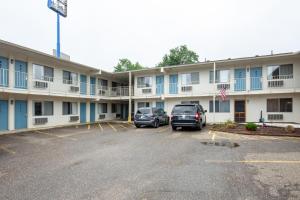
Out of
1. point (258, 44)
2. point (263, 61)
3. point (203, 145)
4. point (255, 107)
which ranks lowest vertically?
point (203, 145)

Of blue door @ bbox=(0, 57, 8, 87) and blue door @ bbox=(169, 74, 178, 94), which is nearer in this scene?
blue door @ bbox=(0, 57, 8, 87)

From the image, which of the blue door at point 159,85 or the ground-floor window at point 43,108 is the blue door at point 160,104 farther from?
the ground-floor window at point 43,108

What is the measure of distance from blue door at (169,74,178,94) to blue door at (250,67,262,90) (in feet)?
23.1

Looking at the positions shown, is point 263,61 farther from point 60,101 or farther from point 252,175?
point 60,101

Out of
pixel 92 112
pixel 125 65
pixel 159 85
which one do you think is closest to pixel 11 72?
pixel 92 112

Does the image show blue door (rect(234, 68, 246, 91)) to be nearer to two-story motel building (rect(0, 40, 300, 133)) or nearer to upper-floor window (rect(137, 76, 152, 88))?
two-story motel building (rect(0, 40, 300, 133))

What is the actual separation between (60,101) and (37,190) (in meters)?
15.8

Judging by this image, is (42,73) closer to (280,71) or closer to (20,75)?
(20,75)

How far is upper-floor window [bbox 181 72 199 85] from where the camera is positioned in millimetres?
21484

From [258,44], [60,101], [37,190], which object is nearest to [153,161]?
[37,190]

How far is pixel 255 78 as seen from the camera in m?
18.8

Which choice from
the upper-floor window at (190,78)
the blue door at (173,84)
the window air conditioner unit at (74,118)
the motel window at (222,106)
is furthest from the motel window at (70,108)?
the motel window at (222,106)

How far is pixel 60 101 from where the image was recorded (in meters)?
19.2

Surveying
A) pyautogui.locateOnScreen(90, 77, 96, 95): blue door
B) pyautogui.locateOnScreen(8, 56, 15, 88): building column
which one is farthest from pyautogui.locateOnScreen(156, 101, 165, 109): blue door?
pyautogui.locateOnScreen(8, 56, 15, 88): building column
